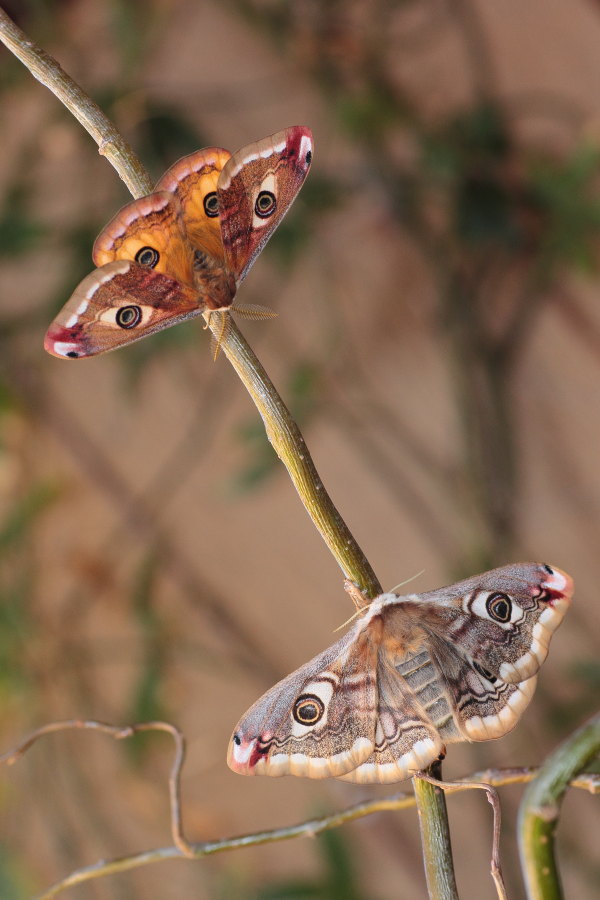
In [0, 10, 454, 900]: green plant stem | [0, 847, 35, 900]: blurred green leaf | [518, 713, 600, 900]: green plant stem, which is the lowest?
[518, 713, 600, 900]: green plant stem

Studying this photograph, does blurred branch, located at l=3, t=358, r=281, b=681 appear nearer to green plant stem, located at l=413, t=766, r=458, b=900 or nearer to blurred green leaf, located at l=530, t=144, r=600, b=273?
blurred green leaf, located at l=530, t=144, r=600, b=273

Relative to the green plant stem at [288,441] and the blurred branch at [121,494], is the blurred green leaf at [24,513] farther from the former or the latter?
the green plant stem at [288,441]

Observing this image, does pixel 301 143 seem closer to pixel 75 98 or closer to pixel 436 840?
pixel 75 98

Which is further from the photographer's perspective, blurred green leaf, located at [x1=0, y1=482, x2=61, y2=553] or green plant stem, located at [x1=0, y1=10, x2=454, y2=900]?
blurred green leaf, located at [x1=0, y1=482, x2=61, y2=553]

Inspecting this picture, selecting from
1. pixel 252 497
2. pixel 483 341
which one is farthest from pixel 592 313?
pixel 252 497

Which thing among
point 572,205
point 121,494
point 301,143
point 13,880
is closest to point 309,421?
point 121,494

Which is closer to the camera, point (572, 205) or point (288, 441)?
point (288, 441)

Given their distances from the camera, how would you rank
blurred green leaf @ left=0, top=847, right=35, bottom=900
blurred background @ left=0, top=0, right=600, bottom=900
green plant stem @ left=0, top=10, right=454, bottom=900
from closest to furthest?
1. green plant stem @ left=0, top=10, right=454, bottom=900
2. blurred green leaf @ left=0, top=847, right=35, bottom=900
3. blurred background @ left=0, top=0, right=600, bottom=900

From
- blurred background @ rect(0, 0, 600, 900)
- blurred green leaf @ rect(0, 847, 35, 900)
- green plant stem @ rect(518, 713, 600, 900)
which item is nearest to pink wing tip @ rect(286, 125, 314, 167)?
green plant stem @ rect(518, 713, 600, 900)
